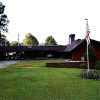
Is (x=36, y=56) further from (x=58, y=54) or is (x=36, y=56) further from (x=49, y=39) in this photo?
(x=49, y=39)

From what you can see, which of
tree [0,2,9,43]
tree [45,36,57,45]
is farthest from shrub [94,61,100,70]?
tree [45,36,57,45]

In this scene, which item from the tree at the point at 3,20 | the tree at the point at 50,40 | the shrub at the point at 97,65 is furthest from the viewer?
the tree at the point at 50,40

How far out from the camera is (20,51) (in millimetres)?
79375

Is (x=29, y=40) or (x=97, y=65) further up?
(x=29, y=40)

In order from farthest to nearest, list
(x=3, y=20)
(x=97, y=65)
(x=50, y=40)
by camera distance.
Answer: (x=50, y=40)
(x=3, y=20)
(x=97, y=65)

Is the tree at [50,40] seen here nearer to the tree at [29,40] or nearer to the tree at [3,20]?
the tree at [29,40]

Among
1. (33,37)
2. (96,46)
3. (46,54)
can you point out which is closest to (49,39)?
(33,37)

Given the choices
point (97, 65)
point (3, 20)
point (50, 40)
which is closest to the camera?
point (97, 65)

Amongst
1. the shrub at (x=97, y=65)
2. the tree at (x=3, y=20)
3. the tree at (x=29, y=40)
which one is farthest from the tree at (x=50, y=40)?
the shrub at (x=97, y=65)

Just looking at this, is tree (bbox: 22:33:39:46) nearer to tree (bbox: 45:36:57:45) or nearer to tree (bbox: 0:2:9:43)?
tree (bbox: 45:36:57:45)

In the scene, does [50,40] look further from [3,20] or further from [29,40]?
[3,20]

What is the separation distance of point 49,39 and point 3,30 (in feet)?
171

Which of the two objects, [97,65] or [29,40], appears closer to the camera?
[97,65]

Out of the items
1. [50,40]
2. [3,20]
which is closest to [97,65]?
[3,20]
